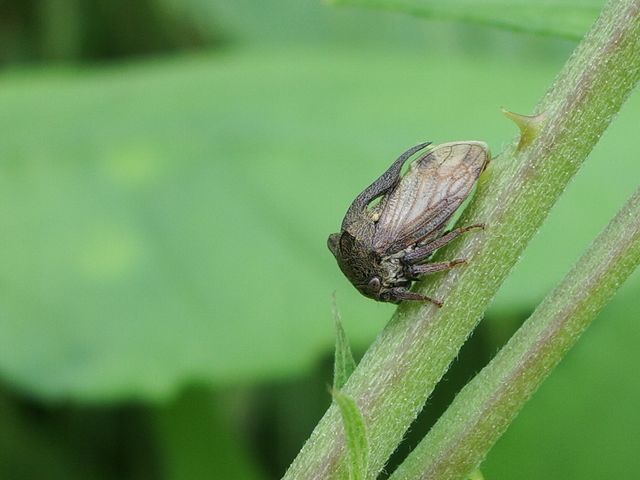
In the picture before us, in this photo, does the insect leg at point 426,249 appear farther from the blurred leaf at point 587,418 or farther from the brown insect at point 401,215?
the blurred leaf at point 587,418

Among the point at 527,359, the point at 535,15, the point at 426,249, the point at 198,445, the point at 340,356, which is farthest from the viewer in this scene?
the point at 198,445

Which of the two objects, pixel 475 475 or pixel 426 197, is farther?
pixel 426 197

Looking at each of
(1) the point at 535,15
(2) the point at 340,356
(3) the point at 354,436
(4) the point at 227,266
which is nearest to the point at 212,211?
(4) the point at 227,266

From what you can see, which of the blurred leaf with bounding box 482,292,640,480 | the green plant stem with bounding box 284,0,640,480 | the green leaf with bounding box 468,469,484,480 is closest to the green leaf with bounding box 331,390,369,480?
the green plant stem with bounding box 284,0,640,480

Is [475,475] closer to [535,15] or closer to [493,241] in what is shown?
[493,241]

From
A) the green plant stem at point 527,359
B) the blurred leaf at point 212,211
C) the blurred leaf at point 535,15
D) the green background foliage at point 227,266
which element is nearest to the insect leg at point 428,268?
the green plant stem at point 527,359

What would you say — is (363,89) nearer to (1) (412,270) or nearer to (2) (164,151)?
(2) (164,151)
